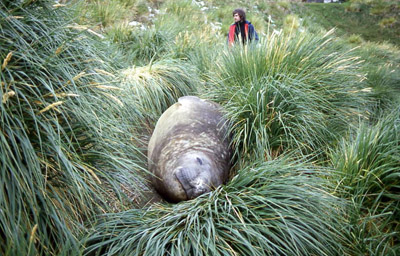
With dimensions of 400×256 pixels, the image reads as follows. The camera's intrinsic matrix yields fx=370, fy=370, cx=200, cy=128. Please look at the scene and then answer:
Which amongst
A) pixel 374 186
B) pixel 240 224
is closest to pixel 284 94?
pixel 374 186

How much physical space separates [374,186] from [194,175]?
1.43 meters

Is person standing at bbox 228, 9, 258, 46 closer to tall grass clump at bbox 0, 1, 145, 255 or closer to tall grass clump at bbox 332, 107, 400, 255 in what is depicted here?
tall grass clump at bbox 332, 107, 400, 255

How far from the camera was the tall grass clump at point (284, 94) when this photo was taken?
3.63 m

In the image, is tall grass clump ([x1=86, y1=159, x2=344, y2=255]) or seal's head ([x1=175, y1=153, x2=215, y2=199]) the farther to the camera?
seal's head ([x1=175, y1=153, x2=215, y2=199])

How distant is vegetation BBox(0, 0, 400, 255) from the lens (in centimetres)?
199

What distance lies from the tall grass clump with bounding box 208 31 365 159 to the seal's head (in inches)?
19.2

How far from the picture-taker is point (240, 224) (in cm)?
232

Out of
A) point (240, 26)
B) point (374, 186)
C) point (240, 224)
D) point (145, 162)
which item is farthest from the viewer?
point (240, 26)

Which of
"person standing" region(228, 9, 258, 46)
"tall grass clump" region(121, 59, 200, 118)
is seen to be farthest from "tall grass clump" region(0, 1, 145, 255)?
"person standing" region(228, 9, 258, 46)

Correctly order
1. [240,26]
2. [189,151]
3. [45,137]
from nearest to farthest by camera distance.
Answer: [45,137]
[189,151]
[240,26]

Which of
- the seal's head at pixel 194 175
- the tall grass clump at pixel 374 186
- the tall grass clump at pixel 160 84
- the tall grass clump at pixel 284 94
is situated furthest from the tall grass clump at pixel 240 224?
the tall grass clump at pixel 160 84

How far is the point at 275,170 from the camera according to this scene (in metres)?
2.77

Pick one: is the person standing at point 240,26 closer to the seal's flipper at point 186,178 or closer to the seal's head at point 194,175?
the seal's head at point 194,175

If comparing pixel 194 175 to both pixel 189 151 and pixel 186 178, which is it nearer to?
pixel 186 178
